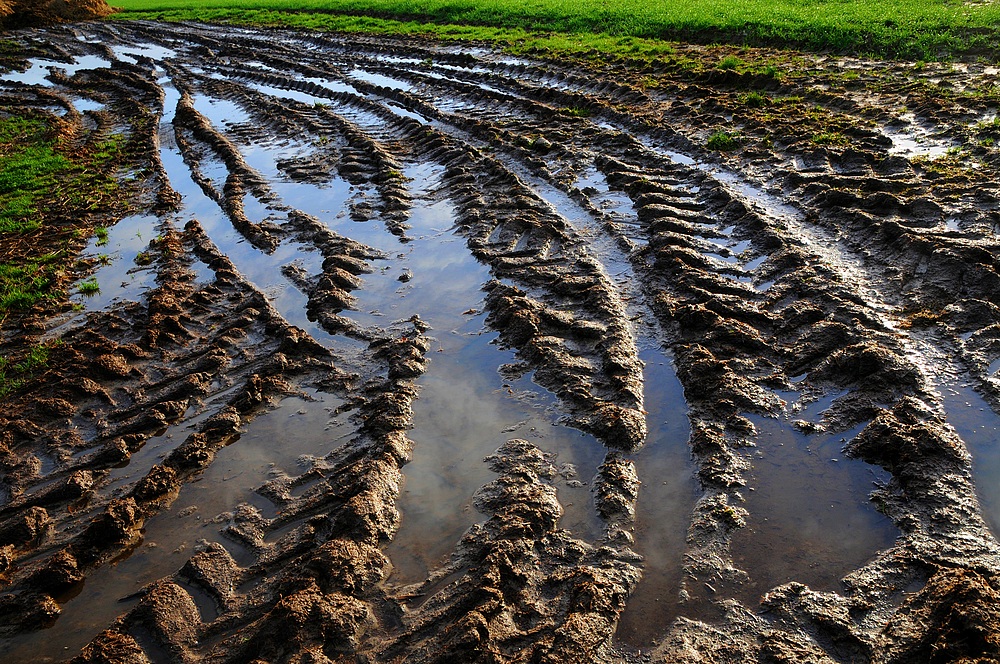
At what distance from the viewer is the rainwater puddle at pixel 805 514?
483cm

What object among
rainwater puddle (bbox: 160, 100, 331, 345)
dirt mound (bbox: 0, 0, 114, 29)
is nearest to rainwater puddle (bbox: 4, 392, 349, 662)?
rainwater puddle (bbox: 160, 100, 331, 345)

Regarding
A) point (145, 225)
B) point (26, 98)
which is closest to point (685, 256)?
point (145, 225)

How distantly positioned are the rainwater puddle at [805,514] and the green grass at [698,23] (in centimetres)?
1491

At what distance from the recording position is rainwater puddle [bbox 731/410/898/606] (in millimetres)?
4828

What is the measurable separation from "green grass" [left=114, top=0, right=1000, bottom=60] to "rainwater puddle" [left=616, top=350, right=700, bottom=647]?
579 inches

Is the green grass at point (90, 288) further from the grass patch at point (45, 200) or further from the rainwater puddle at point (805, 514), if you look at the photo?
the rainwater puddle at point (805, 514)

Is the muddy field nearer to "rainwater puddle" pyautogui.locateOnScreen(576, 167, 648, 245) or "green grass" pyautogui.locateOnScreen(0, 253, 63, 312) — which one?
"rainwater puddle" pyautogui.locateOnScreen(576, 167, 648, 245)

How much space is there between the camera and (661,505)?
5438mm

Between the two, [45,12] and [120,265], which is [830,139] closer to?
[120,265]

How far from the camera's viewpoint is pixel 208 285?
374 inches

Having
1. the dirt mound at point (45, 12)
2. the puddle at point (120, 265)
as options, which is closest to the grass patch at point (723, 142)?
the puddle at point (120, 265)

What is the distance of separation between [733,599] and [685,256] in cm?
516

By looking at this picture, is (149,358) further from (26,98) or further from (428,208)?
(26,98)

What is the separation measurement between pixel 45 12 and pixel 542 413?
5288cm
